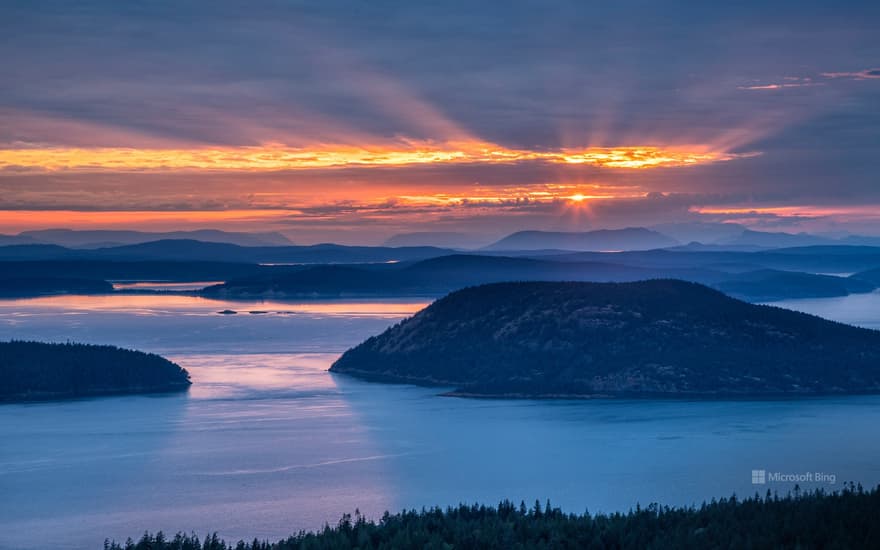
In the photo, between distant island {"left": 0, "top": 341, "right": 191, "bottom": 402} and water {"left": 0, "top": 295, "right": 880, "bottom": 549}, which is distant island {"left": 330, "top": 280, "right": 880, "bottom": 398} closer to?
water {"left": 0, "top": 295, "right": 880, "bottom": 549}

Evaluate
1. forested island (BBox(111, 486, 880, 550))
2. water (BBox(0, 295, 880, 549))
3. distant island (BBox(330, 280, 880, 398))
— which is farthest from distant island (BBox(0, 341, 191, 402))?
forested island (BBox(111, 486, 880, 550))

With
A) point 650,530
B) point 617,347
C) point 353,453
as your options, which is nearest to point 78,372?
point 353,453

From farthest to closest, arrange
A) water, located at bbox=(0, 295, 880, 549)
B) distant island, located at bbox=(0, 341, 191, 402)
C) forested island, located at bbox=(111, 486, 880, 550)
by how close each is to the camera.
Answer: distant island, located at bbox=(0, 341, 191, 402)
water, located at bbox=(0, 295, 880, 549)
forested island, located at bbox=(111, 486, 880, 550)

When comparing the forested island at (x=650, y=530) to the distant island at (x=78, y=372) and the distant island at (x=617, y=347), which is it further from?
the distant island at (x=78, y=372)

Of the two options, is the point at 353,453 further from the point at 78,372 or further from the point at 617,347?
the point at 617,347

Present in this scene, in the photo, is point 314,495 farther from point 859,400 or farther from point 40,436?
point 859,400

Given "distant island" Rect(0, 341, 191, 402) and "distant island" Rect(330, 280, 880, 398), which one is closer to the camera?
"distant island" Rect(0, 341, 191, 402)
